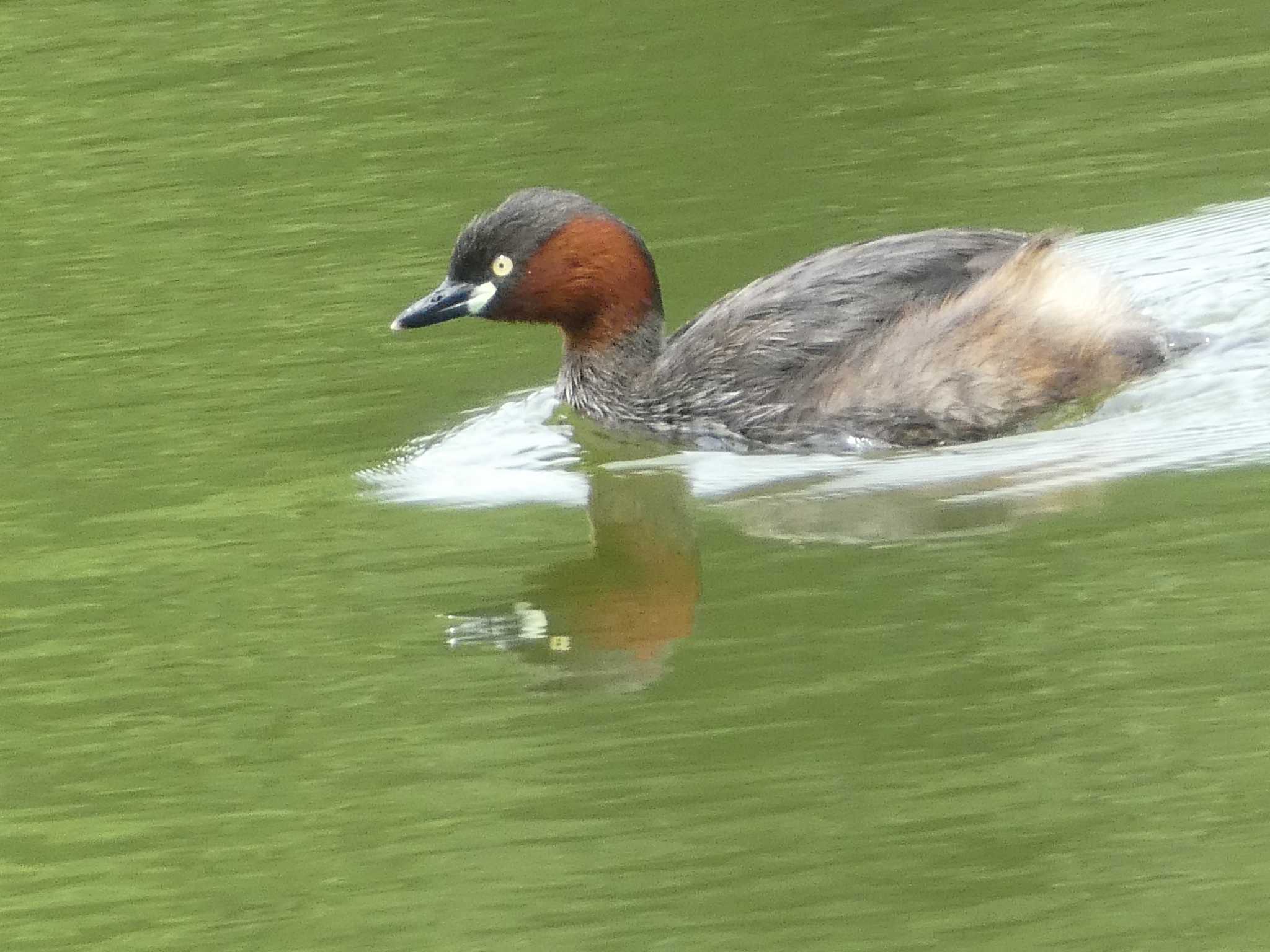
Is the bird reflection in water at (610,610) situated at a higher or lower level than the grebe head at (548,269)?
lower

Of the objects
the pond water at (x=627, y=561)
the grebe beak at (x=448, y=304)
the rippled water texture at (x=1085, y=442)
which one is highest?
the grebe beak at (x=448, y=304)

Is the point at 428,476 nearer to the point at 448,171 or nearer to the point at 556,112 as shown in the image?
the point at 448,171

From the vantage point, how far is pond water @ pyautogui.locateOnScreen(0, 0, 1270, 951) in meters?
4.62

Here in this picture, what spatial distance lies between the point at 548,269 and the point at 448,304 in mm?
336

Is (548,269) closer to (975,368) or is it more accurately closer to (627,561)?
(975,368)

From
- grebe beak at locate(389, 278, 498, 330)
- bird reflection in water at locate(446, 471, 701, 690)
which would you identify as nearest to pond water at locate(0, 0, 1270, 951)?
bird reflection in water at locate(446, 471, 701, 690)

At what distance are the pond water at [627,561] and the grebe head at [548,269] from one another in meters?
0.38

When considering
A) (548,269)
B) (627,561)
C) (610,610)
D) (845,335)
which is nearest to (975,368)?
(845,335)

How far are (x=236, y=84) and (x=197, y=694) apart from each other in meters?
7.42

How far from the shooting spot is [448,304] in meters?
7.99

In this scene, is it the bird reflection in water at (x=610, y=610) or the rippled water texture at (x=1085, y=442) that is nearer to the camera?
the bird reflection in water at (x=610, y=610)

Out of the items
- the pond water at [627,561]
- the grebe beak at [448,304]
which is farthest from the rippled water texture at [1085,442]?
the grebe beak at [448,304]

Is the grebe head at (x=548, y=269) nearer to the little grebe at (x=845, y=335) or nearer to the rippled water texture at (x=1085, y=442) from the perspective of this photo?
the little grebe at (x=845, y=335)

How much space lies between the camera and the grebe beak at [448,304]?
26.2 feet
